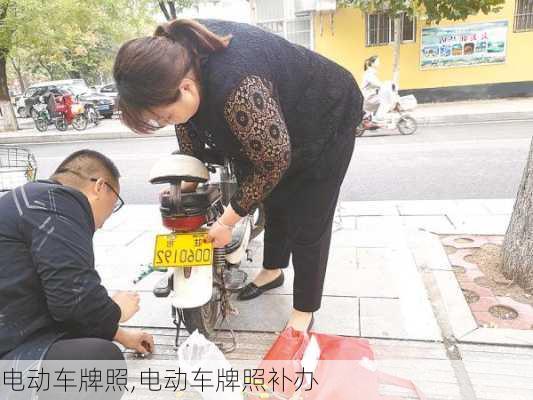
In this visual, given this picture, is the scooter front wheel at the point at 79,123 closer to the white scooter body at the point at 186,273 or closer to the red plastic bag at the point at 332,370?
the white scooter body at the point at 186,273

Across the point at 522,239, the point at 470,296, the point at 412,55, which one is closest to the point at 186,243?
the point at 470,296

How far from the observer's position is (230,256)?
2.35 m

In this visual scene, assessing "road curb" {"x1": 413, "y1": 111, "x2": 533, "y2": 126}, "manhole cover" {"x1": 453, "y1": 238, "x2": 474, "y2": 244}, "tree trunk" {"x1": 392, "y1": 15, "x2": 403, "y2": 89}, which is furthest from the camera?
"tree trunk" {"x1": 392, "y1": 15, "x2": 403, "y2": 89}

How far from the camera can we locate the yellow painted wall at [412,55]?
38.9ft

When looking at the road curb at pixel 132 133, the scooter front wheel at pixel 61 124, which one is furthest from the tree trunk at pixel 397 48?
the scooter front wheel at pixel 61 124

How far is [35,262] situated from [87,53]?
27.9 meters

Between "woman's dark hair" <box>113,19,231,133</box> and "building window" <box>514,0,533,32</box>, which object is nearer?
"woman's dark hair" <box>113,19,231,133</box>

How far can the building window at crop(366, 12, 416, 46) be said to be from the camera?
12203 mm

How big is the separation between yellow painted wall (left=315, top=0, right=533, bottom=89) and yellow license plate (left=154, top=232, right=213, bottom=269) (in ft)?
38.5

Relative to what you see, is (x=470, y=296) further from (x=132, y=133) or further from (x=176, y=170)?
(x=132, y=133)

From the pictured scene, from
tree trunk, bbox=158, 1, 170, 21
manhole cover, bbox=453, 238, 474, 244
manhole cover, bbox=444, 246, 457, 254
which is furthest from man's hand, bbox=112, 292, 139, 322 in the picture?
tree trunk, bbox=158, 1, 170, 21

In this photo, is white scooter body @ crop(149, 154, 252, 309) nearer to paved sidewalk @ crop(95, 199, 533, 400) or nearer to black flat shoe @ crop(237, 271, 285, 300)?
paved sidewalk @ crop(95, 199, 533, 400)

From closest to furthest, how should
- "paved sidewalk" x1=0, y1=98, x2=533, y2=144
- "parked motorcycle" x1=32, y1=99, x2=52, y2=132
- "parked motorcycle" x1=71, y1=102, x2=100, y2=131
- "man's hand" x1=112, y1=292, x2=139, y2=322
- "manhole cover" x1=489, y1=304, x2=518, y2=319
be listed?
"man's hand" x1=112, y1=292, x2=139, y2=322, "manhole cover" x1=489, y1=304, x2=518, y2=319, "paved sidewalk" x1=0, y1=98, x2=533, y2=144, "parked motorcycle" x1=71, y1=102, x2=100, y2=131, "parked motorcycle" x1=32, y1=99, x2=52, y2=132

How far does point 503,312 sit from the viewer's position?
250 cm
